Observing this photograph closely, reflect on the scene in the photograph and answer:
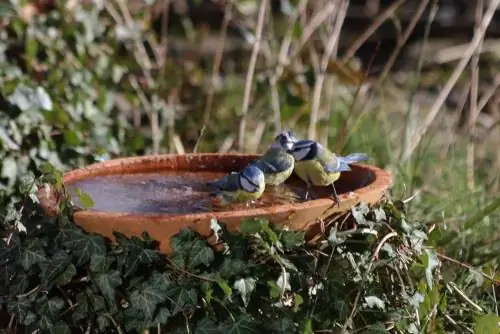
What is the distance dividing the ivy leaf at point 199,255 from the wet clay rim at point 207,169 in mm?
55

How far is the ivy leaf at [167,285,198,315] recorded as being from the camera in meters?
1.71

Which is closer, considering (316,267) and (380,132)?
(316,267)

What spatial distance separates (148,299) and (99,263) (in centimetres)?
13

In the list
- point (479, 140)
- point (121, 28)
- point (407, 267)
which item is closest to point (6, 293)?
point (407, 267)

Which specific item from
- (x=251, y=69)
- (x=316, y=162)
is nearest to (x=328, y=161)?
(x=316, y=162)

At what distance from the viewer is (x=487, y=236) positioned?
2854mm

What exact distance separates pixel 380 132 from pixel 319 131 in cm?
32

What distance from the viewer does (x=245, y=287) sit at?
67.3 inches

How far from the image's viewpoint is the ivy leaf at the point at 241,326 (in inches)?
66.5

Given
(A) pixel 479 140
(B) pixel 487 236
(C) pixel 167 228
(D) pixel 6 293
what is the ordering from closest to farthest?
(C) pixel 167 228 < (D) pixel 6 293 < (B) pixel 487 236 < (A) pixel 479 140

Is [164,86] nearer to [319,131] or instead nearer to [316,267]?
[319,131]

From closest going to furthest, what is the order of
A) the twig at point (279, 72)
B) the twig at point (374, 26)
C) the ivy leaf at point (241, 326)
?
the ivy leaf at point (241, 326) < the twig at point (374, 26) < the twig at point (279, 72)

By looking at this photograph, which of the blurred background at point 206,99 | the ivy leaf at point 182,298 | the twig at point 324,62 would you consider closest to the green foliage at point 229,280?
the ivy leaf at point 182,298

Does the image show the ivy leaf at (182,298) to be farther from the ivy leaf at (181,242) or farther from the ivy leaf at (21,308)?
the ivy leaf at (21,308)
